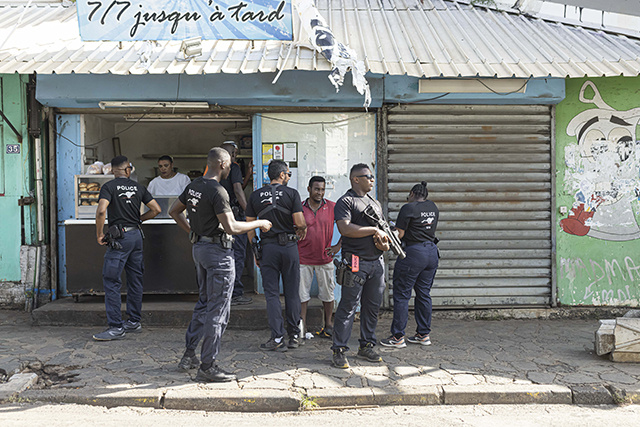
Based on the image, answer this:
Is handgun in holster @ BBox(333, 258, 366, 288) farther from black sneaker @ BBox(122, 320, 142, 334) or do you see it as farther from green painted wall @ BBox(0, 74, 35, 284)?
green painted wall @ BBox(0, 74, 35, 284)

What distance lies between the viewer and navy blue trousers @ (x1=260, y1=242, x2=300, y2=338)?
5.91 metres

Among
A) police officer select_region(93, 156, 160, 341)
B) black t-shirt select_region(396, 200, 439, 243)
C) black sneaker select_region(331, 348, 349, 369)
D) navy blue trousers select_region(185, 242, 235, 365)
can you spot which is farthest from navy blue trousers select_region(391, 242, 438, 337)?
police officer select_region(93, 156, 160, 341)

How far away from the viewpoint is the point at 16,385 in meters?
4.79

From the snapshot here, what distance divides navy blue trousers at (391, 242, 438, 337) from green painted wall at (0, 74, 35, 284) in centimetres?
514

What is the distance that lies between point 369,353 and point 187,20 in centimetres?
462

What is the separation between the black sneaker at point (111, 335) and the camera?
6266 mm

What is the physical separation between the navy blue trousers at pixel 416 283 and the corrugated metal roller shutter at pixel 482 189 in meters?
1.48

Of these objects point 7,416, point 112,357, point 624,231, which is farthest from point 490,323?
point 7,416

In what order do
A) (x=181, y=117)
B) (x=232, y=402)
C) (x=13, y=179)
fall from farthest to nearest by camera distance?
1. (x=181, y=117)
2. (x=13, y=179)
3. (x=232, y=402)

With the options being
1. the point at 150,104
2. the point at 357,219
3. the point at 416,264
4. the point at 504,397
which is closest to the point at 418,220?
the point at 416,264

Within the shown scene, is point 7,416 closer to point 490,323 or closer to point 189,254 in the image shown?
point 189,254

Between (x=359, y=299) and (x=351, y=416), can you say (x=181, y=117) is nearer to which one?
(x=359, y=299)

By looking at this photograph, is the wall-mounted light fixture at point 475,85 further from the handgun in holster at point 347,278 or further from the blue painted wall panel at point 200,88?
the handgun in holster at point 347,278

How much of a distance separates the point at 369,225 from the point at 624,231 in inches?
175
